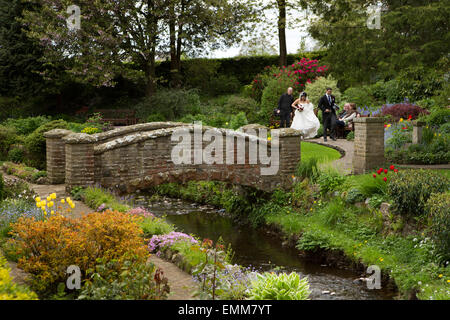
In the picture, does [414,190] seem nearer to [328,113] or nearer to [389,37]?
[389,37]

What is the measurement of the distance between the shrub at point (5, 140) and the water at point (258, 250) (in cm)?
491

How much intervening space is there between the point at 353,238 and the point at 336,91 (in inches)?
511

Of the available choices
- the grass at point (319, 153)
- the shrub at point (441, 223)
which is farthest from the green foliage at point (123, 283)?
the grass at point (319, 153)

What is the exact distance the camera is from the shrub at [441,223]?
8.74 metres

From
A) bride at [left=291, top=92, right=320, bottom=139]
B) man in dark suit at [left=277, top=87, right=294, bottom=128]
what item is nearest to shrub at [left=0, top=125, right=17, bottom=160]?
man in dark suit at [left=277, top=87, right=294, bottom=128]

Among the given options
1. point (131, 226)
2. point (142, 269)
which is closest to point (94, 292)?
point (142, 269)

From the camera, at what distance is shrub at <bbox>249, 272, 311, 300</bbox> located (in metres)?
6.09

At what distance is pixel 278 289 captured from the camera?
621cm

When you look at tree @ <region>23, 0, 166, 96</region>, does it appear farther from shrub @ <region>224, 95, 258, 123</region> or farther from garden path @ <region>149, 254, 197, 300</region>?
garden path @ <region>149, 254, 197, 300</region>

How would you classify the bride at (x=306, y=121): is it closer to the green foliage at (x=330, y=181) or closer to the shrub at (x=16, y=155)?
the green foliage at (x=330, y=181)

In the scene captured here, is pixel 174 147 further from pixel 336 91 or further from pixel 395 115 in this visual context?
pixel 336 91

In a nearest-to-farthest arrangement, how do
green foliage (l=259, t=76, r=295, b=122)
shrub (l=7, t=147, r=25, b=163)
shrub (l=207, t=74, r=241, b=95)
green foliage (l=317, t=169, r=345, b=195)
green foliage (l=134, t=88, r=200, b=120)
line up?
green foliage (l=317, t=169, r=345, b=195) → shrub (l=7, t=147, r=25, b=163) → green foliage (l=259, t=76, r=295, b=122) → green foliage (l=134, t=88, r=200, b=120) → shrub (l=207, t=74, r=241, b=95)

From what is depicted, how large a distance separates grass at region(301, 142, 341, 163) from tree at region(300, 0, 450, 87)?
230 cm

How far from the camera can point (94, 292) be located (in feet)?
17.9
